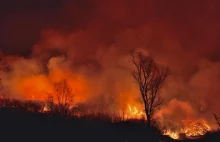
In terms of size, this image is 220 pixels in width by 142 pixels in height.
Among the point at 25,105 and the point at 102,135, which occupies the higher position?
the point at 25,105

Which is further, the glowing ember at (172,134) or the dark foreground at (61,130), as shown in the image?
the glowing ember at (172,134)

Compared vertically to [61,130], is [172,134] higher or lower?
lower

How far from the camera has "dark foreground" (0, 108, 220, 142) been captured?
35369 millimetres

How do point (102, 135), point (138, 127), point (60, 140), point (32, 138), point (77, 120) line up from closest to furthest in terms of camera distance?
point (32, 138)
point (60, 140)
point (102, 135)
point (77, 120)
point (138, 127)

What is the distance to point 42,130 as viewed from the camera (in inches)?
1497

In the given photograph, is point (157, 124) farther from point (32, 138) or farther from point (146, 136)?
point (32, 138)

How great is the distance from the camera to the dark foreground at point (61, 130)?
3537 centimetres

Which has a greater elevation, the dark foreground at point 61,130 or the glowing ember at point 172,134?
the dark foreground at point 61,130

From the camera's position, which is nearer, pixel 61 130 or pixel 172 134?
pixel 61 130

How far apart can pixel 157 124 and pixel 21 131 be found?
33422 mm

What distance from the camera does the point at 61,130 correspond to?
133 ft

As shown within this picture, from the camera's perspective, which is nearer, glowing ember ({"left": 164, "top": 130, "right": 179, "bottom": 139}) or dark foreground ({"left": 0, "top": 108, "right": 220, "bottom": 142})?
dark foreground ({"left": 0, "top": 108, "right": 220, "bottom": 142})

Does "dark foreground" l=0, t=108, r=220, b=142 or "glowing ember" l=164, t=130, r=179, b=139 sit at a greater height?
"dark foreground" l=0, t=108, r=220, b=142

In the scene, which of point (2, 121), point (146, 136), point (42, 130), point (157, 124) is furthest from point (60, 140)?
point (157, 124)
